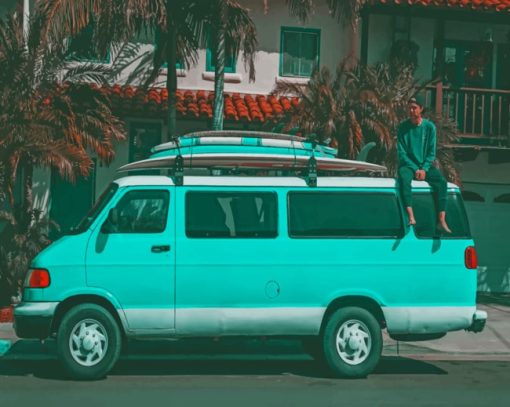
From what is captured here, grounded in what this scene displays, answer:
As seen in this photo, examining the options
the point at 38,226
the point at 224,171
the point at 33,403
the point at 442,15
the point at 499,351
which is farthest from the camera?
the point at 442,15

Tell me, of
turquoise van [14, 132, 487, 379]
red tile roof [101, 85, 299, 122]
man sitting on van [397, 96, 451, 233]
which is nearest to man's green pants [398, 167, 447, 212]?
man sitting on van [397, 96, 451, 233]

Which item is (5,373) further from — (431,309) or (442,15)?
(442,15)

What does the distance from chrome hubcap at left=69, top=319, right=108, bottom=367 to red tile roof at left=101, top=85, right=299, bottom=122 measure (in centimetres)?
869

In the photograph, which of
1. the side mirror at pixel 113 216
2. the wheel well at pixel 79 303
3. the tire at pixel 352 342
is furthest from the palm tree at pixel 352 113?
the wheel well at pixel 79 303

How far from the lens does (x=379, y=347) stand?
11.2m

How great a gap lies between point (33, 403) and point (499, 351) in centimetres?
692

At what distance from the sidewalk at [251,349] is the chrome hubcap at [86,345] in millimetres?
1757

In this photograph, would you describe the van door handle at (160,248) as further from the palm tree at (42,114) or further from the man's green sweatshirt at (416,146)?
the palm tree at (42,114)

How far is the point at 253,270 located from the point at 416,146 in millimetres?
2599

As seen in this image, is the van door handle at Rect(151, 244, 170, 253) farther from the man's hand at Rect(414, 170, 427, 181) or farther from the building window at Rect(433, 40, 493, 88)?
the building window at Rect(433, 40, 493, 88)

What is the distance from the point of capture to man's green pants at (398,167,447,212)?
11289 mm

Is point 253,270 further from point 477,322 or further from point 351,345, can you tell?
point 477,322

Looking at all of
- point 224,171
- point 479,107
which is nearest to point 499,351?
point 224,171

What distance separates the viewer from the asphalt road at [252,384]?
9734mm
